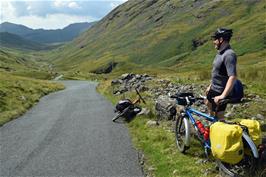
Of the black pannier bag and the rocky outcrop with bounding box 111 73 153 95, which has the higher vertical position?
the black pannier bag

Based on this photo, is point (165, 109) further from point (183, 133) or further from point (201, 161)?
point (201, 161)

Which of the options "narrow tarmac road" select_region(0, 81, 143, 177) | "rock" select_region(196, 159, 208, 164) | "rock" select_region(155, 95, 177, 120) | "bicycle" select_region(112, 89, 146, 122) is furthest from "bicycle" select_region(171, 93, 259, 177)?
"bicycle" select_region(112, 89, 146, 122)

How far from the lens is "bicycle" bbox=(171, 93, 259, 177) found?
371 inches

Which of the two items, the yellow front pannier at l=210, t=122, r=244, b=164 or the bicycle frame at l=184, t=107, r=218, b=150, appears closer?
the yellow front pannier at l=210, t=122, r=244, b=164

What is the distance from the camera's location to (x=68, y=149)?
16.2 metres

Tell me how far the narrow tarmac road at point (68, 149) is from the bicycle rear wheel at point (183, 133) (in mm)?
1630

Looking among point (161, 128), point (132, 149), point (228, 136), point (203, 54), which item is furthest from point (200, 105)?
point (203, 54)

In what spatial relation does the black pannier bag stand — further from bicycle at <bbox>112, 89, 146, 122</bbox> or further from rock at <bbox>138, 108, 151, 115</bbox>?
rock at <bbox>138, 108, 151, 115</bbox>

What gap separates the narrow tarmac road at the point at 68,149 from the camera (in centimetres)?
→ 1315

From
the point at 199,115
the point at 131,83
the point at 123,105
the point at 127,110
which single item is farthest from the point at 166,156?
the point at 131,83

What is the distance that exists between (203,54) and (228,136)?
163 meters

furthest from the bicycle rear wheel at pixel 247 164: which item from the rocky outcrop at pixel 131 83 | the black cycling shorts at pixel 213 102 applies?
the rocky outcrop at pixel 131 83

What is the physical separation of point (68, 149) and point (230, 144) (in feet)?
27.7

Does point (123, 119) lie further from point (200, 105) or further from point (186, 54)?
point (186, 54)
